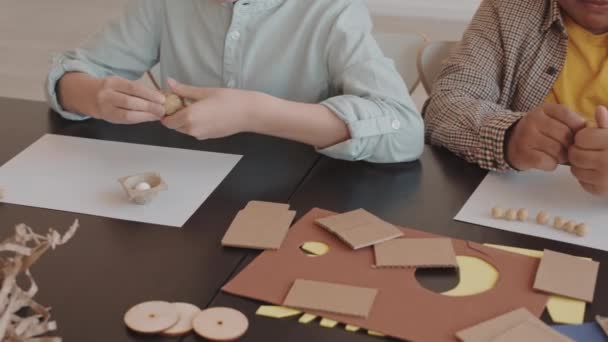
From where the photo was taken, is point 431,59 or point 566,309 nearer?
point 566,309

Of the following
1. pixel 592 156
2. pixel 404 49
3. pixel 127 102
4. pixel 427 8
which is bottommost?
pixel 427 8

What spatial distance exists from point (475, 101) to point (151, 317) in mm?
859

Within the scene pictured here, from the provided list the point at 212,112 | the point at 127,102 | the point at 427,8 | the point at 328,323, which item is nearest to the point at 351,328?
the point at 328,323

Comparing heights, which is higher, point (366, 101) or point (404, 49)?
point (366, 101)

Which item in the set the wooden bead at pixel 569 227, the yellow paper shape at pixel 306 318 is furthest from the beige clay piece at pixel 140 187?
the wooden bead at pixel 569 227

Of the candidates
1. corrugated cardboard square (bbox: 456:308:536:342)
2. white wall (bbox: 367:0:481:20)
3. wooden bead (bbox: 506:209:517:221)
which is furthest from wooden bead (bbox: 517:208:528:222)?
white wall (bbox: 367:0:481:20)

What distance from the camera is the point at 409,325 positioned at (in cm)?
83

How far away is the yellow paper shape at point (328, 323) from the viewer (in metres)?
0.84

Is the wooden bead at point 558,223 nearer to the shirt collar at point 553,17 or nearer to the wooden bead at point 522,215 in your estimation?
the wooden bead at point 522,215

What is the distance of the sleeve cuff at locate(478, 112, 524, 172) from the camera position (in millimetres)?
1231

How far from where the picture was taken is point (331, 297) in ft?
2.88

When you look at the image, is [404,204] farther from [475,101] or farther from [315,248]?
[475,101]

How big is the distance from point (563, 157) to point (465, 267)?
1.18 feet

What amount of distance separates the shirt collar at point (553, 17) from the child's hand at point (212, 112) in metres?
0.68
